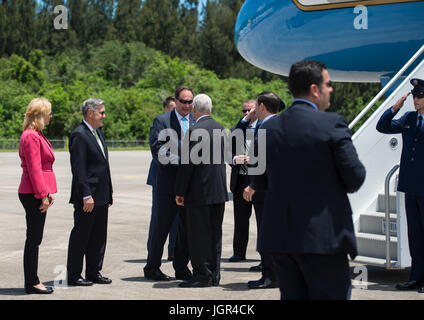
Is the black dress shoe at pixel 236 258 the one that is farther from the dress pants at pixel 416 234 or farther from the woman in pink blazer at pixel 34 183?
the woman in pink blazer at pixel 34 183

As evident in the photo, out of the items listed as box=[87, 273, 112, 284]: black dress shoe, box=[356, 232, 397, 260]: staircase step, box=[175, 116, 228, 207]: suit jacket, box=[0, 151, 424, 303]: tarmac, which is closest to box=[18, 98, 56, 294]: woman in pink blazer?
box=[0, 151, 424, 303]: tarmac

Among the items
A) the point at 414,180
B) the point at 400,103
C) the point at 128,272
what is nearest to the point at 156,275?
the point at 128,272

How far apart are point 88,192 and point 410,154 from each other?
9.24 feet

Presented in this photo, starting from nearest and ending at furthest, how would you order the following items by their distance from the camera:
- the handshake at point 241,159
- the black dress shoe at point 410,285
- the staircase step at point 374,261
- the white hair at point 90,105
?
the black dress shoe at point 410,285 < the staircase step at point 374,261 < the white hair at point 90,105 < the handshake at point 241,159

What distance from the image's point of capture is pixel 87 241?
5637 mm

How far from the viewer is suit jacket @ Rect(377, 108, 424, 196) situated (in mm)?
5301

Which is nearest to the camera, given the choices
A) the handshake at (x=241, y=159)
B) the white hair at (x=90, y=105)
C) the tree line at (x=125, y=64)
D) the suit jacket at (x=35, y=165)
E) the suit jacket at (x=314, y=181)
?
the suit jacket at (x=314, y=181)

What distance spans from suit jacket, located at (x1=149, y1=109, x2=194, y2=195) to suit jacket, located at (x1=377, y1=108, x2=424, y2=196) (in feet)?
6.31

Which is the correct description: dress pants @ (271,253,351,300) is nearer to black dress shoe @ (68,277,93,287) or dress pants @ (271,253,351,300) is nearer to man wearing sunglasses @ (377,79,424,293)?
man wearing sunglasses @ (377,79,424,293)

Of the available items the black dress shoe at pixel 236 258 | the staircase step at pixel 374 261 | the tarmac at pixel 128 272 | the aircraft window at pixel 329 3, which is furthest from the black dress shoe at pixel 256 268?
the aircraft window at pixel 329 3

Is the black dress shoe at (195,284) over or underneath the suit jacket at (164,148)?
underneath

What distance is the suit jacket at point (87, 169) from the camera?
5.48m
